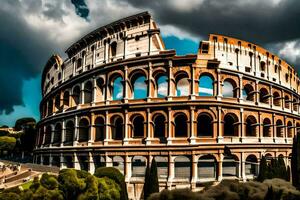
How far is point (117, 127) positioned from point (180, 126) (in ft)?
21.7

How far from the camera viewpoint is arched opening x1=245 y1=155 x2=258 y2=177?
29122mm

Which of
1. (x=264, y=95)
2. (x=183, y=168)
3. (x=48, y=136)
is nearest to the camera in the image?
(x=183, y=168)

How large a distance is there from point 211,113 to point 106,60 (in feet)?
40.2

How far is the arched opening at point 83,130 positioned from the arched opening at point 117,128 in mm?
3011

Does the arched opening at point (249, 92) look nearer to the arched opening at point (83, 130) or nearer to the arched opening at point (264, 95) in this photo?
the arched opening at point (264, 95)

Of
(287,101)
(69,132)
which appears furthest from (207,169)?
(69,132)

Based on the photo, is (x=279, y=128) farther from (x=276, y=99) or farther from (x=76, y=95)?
(x=76, y=95)

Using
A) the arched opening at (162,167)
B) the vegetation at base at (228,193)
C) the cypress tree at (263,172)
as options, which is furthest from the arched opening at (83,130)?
the vegetation at base at (228,193)

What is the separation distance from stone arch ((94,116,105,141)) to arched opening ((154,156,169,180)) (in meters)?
6.18

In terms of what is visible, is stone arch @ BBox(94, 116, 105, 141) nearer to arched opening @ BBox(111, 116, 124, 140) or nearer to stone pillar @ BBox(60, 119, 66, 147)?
arched opening @ BBox(111, 116, 124, 140)

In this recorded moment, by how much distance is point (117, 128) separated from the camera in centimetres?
3136

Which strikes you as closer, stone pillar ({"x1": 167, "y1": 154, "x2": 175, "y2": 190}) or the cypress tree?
the cypress tree

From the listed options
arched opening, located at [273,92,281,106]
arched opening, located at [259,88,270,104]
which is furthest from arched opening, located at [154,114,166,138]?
arched opening, located at [273,92,281,106]

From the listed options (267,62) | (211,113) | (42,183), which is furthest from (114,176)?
(267,62)
